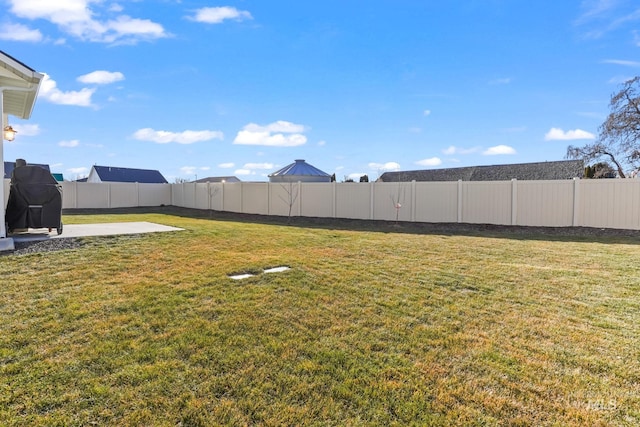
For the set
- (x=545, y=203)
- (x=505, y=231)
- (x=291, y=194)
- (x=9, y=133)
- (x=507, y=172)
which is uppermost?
(x=507, y=172)

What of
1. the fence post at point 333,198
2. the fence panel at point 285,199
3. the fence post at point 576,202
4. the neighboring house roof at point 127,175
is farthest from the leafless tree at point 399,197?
→ the neighboring house roof at point 127,175

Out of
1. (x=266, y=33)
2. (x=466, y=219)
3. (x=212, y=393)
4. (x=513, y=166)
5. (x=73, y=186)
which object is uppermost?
(x=266, y=33)

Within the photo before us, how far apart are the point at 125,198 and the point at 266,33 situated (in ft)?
51.0

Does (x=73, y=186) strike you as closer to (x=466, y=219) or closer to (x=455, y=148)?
(x=466, y=219)

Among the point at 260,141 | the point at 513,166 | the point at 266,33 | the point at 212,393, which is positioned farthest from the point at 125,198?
the point at 513,166

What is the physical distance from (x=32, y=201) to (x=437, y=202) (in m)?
11.5

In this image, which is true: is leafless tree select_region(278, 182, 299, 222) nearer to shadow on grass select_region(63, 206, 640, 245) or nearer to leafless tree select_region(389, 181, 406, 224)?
shadow on grass select_region(63, 206, 640, 245)

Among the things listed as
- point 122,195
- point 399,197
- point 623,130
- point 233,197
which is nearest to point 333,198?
point 399,197

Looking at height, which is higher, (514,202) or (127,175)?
(127,175)

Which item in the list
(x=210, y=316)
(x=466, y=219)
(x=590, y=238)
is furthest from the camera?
(x=466, y=219)

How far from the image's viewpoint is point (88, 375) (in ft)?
7.41

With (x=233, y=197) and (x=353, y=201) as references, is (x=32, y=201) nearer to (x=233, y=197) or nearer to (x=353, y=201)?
(x=353, y=201)

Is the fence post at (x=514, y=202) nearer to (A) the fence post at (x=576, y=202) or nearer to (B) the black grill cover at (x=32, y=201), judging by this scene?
(A) the fence post at (x=576, y=202)

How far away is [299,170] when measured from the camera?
2545 centimetres
